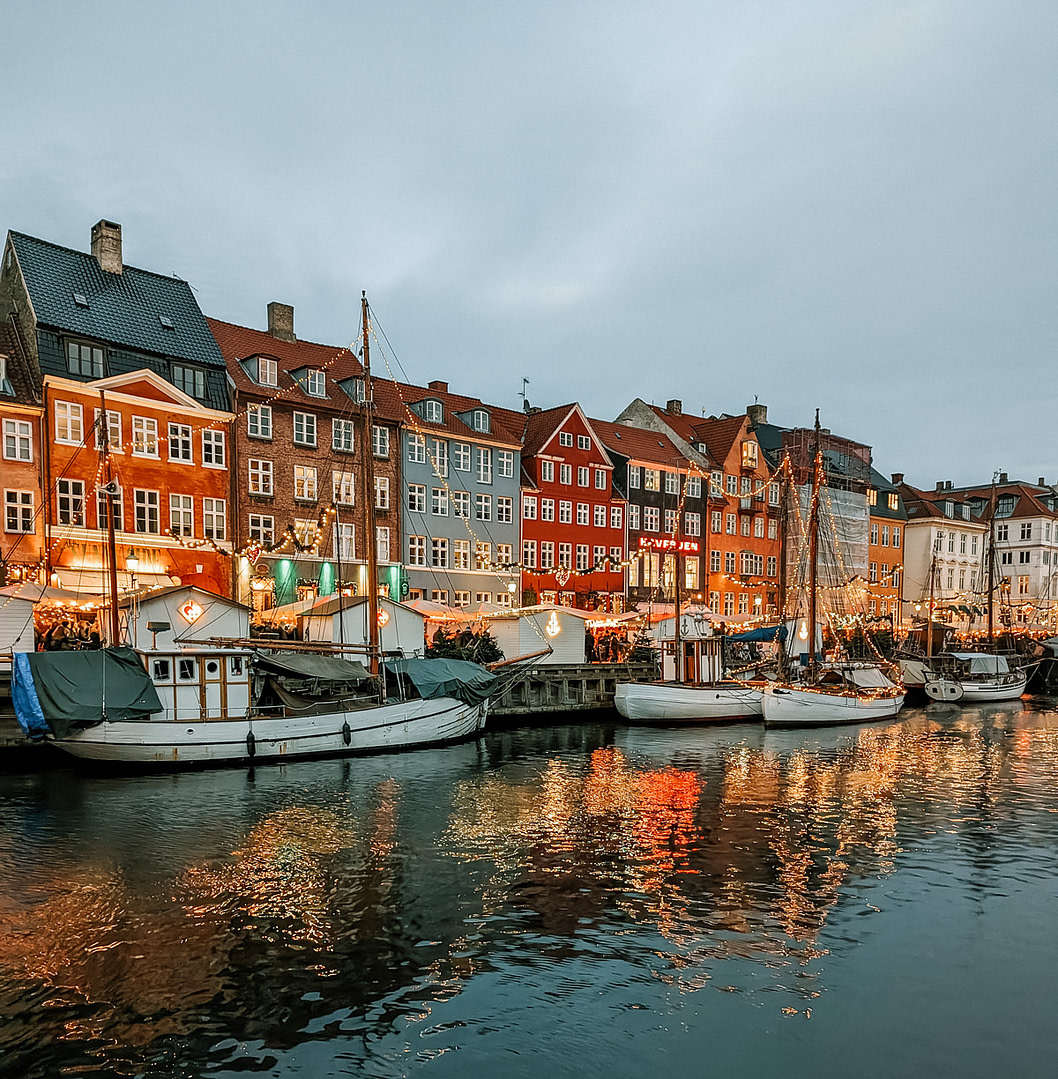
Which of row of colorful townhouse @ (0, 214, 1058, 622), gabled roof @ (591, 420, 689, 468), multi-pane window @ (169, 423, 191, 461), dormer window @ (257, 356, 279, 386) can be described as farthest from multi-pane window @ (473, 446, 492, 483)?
multi-pane window @ (169, 423, 191, 461)

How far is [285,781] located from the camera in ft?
90.4

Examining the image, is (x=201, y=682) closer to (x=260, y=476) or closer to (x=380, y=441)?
(x=260, y=476)

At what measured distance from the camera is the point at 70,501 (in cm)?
4091

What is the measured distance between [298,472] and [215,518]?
5.85m

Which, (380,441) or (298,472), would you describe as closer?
(298,472)

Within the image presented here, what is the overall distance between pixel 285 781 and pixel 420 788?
4387mm

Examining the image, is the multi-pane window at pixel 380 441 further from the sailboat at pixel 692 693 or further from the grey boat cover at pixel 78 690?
the grey boat cover at pixel 78 690

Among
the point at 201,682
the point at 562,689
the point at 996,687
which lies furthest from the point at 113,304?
the point at 996,687

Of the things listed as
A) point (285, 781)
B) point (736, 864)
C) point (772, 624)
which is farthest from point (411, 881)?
point (772, 624)

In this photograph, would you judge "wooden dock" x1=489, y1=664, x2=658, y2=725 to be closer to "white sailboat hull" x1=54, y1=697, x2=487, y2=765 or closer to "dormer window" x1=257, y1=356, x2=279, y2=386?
"white sailboat hull" x1=54, y1=697, x2=487, y2=765

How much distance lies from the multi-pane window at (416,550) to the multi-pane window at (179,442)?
14.9 m

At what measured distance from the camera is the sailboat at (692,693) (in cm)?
4259

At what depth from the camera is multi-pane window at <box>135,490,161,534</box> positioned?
4350cm

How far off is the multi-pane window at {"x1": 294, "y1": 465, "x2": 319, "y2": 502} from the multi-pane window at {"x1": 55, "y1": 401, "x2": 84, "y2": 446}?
38.8 ft
